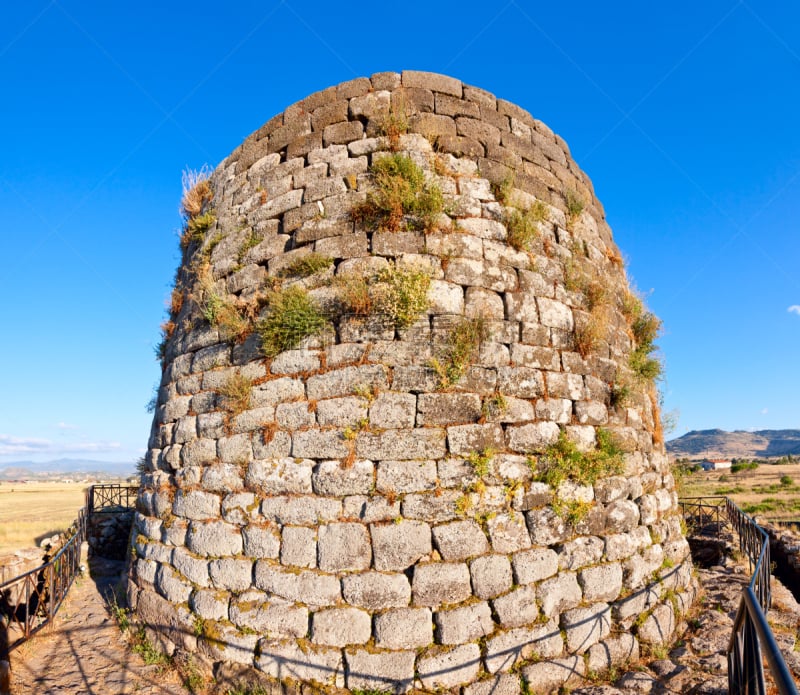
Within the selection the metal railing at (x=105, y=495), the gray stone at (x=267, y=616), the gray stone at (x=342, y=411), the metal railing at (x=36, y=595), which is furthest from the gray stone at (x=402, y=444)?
the metal railing at (x=105, y=495)

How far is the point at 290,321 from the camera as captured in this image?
14.6 ft

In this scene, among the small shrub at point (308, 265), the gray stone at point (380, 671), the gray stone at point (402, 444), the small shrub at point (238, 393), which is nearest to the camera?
the gray stone at point (380, 671)

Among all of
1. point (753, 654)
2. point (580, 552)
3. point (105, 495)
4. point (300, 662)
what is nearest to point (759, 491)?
point (580, 552)

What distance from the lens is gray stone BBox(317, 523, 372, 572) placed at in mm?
3785

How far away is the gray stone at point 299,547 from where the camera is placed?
388 centimetres

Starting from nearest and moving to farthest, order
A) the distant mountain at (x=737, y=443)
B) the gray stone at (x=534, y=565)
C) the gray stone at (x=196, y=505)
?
the gray stone at (x=534, y=565), the gray stone at (x=196, y=505), the distant mountain at (x=737, y=443)

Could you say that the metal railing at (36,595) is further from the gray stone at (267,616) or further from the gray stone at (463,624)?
the gray stone at (463,624)

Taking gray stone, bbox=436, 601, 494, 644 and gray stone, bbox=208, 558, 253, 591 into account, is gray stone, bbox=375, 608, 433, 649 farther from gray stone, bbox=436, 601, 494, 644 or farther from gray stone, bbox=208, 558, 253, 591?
gray stone, bbox=208, 558, 253, 591

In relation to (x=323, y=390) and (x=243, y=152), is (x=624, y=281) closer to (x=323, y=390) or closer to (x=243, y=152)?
(x=323, y=390)

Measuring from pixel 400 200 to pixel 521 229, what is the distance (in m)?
1.24

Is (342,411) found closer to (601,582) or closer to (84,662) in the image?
(601,582)

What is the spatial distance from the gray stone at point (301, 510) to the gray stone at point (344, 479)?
85mm

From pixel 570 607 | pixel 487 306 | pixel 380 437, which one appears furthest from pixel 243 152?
pixel 570 607

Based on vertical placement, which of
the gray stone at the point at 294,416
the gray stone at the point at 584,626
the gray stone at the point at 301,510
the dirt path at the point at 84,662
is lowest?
the dirt path at the point at 84,662
